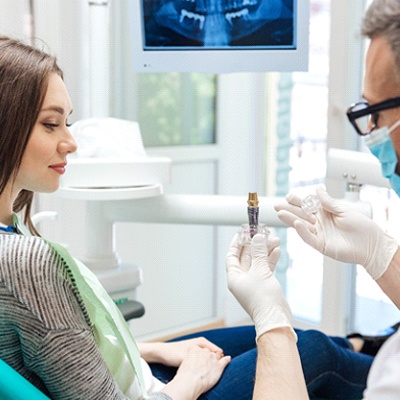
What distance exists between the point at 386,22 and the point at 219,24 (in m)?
0.89

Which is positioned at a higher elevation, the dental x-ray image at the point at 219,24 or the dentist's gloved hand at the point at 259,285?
the dental x-ray image at the point at 219,24

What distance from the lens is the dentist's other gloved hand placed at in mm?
1508

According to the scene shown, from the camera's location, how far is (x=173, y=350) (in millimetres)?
1628

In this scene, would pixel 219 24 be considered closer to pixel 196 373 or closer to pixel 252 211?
pixel 252 211

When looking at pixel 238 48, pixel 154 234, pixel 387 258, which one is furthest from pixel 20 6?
pixel 387 258

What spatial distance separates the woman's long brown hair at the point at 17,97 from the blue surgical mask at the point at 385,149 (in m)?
0.60

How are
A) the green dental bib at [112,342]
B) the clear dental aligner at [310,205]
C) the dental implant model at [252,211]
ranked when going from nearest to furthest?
the green dental bib at [112,342]
the dental implant model at [252,211]
the clear dental aligner at [310,205]

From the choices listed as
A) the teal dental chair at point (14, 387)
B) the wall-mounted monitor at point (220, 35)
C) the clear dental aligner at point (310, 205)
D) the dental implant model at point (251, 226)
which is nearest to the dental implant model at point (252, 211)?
the dental implant model at point (251, 226)

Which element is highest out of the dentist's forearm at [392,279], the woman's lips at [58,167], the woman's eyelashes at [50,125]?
the woman's eyelashes at [50,125]

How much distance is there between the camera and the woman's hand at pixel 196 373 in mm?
1429

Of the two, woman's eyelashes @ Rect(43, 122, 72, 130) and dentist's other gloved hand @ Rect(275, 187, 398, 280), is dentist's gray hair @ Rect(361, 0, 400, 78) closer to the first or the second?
dentist's other gloved hand @ Rect(275, 187, 398, 280)

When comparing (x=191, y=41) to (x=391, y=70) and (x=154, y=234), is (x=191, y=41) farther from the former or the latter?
(x=154, y=234)

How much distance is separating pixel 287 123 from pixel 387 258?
2.02m

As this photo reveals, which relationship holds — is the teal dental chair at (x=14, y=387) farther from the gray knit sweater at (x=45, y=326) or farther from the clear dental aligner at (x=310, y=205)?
the clear dental aligner at (x=310, y=205)
